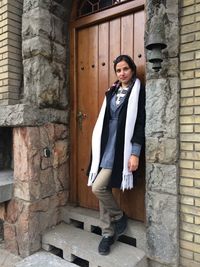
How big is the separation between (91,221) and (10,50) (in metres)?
2.10

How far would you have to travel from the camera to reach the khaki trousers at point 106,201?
98.1 inches

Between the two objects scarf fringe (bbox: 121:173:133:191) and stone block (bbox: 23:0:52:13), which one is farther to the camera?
stone block (bbox: 23:0:52:13)

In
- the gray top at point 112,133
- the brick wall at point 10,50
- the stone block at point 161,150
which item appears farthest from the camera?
the brick wall at point 10,50

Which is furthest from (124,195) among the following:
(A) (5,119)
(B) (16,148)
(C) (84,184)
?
(A) (5,119)

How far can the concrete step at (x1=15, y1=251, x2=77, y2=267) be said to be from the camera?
2.60 m

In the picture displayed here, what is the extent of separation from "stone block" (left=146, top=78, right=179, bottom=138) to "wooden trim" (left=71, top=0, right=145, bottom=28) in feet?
3.01

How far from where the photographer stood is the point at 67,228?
9.96ft

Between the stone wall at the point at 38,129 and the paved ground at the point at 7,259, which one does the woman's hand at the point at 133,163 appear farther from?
the paved ground at the point at 7,259

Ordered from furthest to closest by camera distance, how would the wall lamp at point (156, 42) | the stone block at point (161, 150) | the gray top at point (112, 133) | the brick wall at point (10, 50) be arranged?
the brick wall at point (10, 50) < the gray top at point (112, 133) < the stone block at point (161, 150) < the wall lamp at point (156, 42)

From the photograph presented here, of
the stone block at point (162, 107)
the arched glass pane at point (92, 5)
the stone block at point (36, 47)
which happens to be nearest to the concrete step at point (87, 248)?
the stone block at point (162, 107)

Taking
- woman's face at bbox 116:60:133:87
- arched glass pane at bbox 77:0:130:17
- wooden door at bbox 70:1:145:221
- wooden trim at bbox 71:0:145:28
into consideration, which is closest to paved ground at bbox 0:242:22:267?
wooden door at bbox 70:1:145:221

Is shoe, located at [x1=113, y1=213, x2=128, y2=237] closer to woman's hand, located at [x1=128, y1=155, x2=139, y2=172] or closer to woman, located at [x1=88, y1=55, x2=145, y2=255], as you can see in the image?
woman, located at [x1=88, y1=55, x2=145, y2=255]

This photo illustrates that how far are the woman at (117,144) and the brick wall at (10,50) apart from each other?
1246mm

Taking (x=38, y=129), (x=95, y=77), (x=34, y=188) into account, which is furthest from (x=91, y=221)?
(x=95, y=77)
